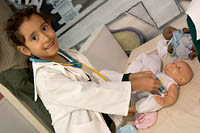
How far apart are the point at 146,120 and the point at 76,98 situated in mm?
450

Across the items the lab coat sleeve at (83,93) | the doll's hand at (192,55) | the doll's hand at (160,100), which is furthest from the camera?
the doll's hand at (192,55)

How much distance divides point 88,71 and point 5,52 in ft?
2.08

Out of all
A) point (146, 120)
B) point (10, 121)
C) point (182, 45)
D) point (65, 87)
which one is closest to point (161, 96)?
point (146, 120)

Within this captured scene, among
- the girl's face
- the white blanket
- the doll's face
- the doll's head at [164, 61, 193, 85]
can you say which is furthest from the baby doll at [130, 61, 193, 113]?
the girl's face

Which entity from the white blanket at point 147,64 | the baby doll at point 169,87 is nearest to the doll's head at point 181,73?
the baby doll at point 169,87

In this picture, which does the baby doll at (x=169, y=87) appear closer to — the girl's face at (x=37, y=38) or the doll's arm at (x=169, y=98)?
the doll's arm at (x=169, y=98)

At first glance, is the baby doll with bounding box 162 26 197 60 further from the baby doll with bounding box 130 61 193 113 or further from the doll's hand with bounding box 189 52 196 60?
the baby doll with bounding box 130 61 193 113

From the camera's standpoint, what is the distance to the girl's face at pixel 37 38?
1.18 meters

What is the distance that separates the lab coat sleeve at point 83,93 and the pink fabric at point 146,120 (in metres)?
0.20

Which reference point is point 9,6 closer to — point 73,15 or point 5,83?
point 73,15

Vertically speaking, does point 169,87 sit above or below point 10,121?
below

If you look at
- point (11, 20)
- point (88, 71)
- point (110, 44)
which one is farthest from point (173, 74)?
point (11, 20)

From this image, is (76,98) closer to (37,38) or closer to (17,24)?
(37,38)

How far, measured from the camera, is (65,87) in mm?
1134
